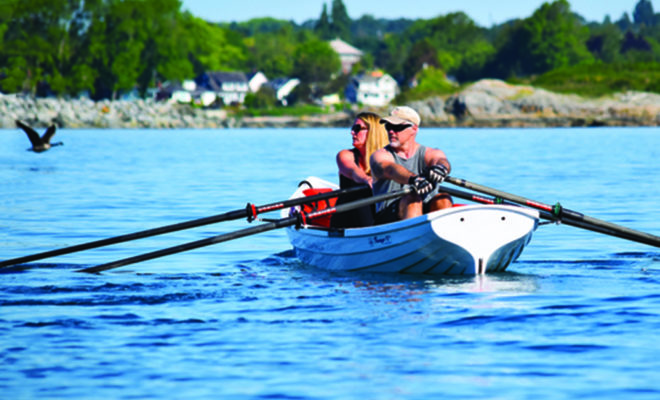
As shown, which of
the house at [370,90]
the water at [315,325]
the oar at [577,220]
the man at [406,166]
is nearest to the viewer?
the water at [315,325]

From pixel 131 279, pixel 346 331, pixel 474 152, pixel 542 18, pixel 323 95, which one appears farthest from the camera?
pixel 323 95

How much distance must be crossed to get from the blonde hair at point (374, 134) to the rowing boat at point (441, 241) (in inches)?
42.3

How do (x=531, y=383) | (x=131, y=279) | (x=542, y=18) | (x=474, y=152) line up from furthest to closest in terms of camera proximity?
(x=542, y=18) → (x=474, y=152) → (x=131, y=279) → (x=531, y=383)

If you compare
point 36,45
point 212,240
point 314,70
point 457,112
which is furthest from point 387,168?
point 314,70

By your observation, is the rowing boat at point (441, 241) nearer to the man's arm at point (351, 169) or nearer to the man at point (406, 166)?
the man at point (406, 166)

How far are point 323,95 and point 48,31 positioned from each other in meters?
48.2

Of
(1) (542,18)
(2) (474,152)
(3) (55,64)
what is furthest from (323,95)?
(2) (474,152)

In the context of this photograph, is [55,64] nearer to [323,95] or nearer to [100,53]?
[100,53]

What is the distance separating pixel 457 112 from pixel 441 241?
105032mm

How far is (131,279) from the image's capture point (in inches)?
512

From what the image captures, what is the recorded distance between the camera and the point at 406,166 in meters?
11.6

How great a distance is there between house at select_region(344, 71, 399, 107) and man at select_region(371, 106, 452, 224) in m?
151

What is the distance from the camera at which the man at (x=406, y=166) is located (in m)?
11.2

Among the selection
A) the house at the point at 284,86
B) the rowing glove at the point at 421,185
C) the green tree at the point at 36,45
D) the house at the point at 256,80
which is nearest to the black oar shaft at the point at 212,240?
the rowing glove at the point at 421,185
